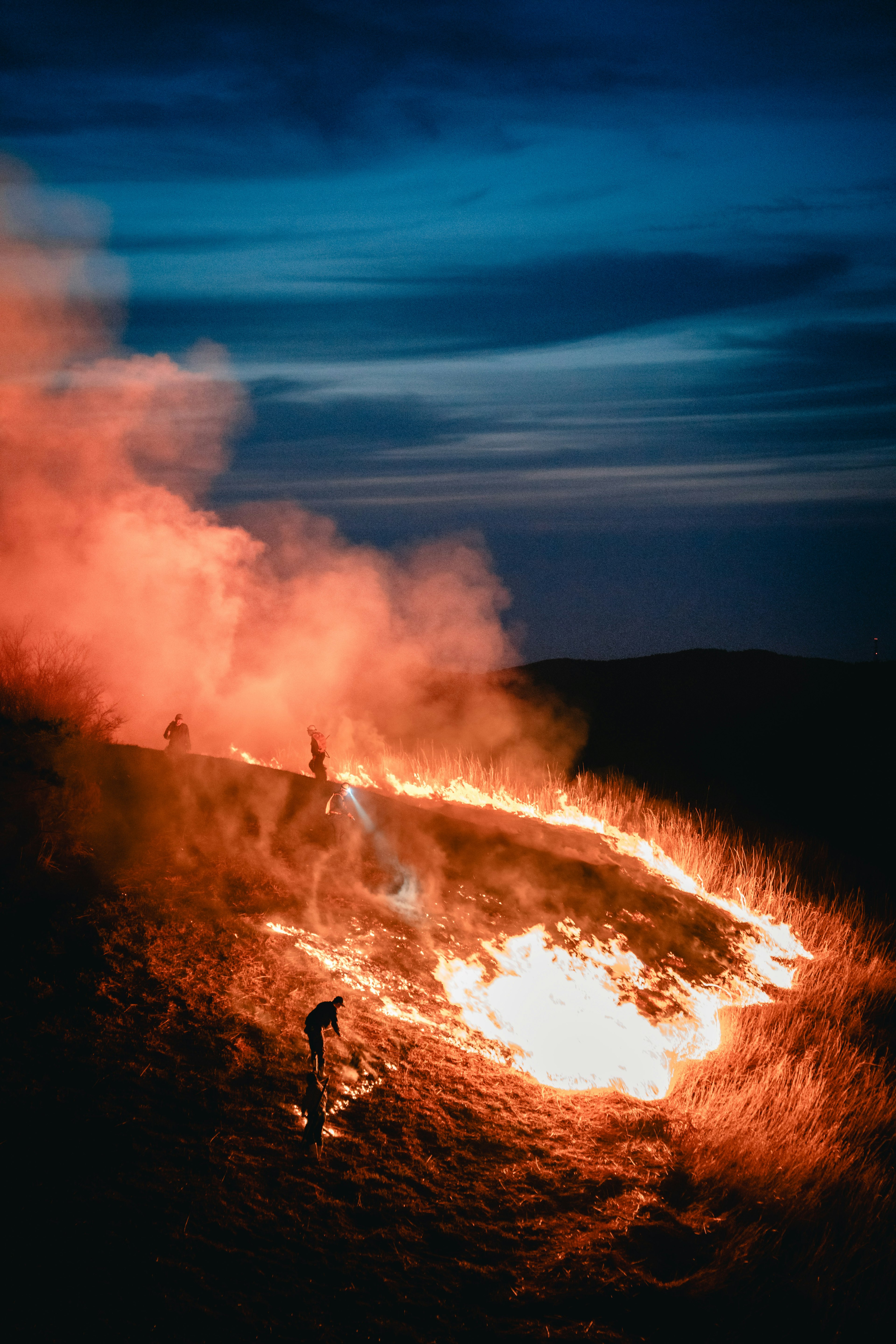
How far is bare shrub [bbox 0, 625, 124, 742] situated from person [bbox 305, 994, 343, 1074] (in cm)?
674

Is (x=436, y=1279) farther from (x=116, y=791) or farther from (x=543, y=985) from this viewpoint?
(x=116, y=791)

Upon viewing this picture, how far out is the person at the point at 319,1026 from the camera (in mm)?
6012

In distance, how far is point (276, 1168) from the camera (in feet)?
19.2

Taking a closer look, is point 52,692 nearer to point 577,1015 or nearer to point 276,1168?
point 577,1015

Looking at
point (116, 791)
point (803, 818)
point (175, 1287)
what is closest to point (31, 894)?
point (116, 791)

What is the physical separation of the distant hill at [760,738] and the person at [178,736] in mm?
11015

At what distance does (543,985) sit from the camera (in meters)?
8.96

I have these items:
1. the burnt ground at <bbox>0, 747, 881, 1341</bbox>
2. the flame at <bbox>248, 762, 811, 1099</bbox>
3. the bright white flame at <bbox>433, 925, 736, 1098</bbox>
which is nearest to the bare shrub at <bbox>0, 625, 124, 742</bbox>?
the burnt ground at <bbox>0, 747, 881, 1341</bbox>

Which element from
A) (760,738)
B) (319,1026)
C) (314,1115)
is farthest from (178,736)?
(760,738)

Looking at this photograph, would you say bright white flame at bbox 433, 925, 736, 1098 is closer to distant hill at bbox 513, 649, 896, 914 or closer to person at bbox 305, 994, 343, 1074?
person at bbox 305, 994, 343, 1074

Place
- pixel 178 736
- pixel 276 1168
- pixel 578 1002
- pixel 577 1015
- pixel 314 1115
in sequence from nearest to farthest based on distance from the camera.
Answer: pixel 276 1168 → pixel 314 1115 → pixel 577 1015 → pixel 578 1002 → pixel 178 736

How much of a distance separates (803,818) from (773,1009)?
13.9 m

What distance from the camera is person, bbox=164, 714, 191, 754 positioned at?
12625mm

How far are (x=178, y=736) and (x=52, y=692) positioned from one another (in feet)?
5.93
